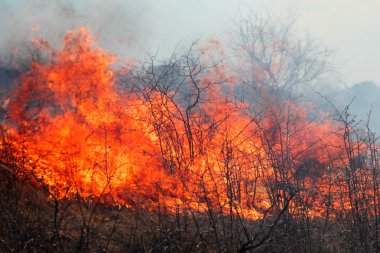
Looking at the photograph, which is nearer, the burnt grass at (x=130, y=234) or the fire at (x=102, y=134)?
the burnt grass at (x=130, y=234)

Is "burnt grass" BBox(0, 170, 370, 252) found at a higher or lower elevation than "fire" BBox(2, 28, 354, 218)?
lower

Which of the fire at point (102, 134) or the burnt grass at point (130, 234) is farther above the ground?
the fire at point (102, 134)

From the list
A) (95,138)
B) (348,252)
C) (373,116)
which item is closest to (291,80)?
(373,116)

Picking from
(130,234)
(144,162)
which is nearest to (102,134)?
(144,162)

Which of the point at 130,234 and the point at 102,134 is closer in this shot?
the point at 130,234

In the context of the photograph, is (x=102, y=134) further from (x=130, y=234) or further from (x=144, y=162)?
(x=130, y=234)

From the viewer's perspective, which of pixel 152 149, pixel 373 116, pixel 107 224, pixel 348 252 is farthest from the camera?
pixel 373 116

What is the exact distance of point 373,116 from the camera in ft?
122

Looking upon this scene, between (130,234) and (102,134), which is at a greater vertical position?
(102,134)

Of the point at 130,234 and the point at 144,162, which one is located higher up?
the point at 144,162

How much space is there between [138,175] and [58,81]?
3.86m

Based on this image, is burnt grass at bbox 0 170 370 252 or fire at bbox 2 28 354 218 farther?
fire at bbox 2 28 354 218

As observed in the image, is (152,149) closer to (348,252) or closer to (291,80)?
(348,252)

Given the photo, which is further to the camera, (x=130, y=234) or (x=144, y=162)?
(x=144, y=162)
